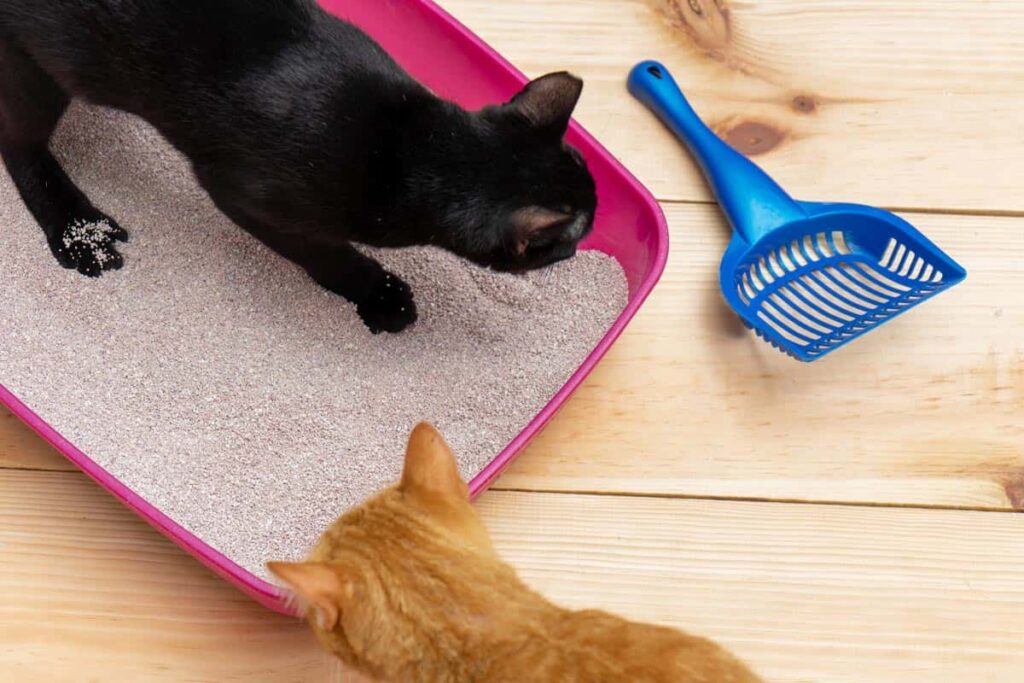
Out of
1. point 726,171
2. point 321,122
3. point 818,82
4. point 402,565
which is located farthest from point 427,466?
point 818,82

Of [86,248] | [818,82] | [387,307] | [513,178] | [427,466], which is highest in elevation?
[818,82]

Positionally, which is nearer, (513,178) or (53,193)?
(513,178)

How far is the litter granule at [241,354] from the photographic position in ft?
3.02

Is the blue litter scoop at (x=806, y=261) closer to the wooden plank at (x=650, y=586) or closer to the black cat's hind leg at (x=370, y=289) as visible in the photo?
the wooden plank at (x=650, y=586)

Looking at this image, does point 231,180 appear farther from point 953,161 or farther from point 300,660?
point 953,161

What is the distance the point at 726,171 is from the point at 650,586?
417 mm

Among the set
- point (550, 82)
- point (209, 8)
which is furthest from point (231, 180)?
point (550, 82)

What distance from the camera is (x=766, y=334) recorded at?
39.2 inches

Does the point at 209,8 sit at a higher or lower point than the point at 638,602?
higher

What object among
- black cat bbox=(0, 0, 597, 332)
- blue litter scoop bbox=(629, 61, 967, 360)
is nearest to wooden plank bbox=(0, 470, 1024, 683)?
blue litter scoop bbox=(629, 61, 967, 360)

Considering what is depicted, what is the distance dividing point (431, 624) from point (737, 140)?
668 millimetres

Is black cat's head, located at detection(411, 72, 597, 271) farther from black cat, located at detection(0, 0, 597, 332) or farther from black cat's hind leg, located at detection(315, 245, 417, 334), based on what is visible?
black cat's hind leg, located at detection(315, 245, 417, 334)

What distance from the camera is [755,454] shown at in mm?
988

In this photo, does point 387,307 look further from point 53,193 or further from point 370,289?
point 53,193
